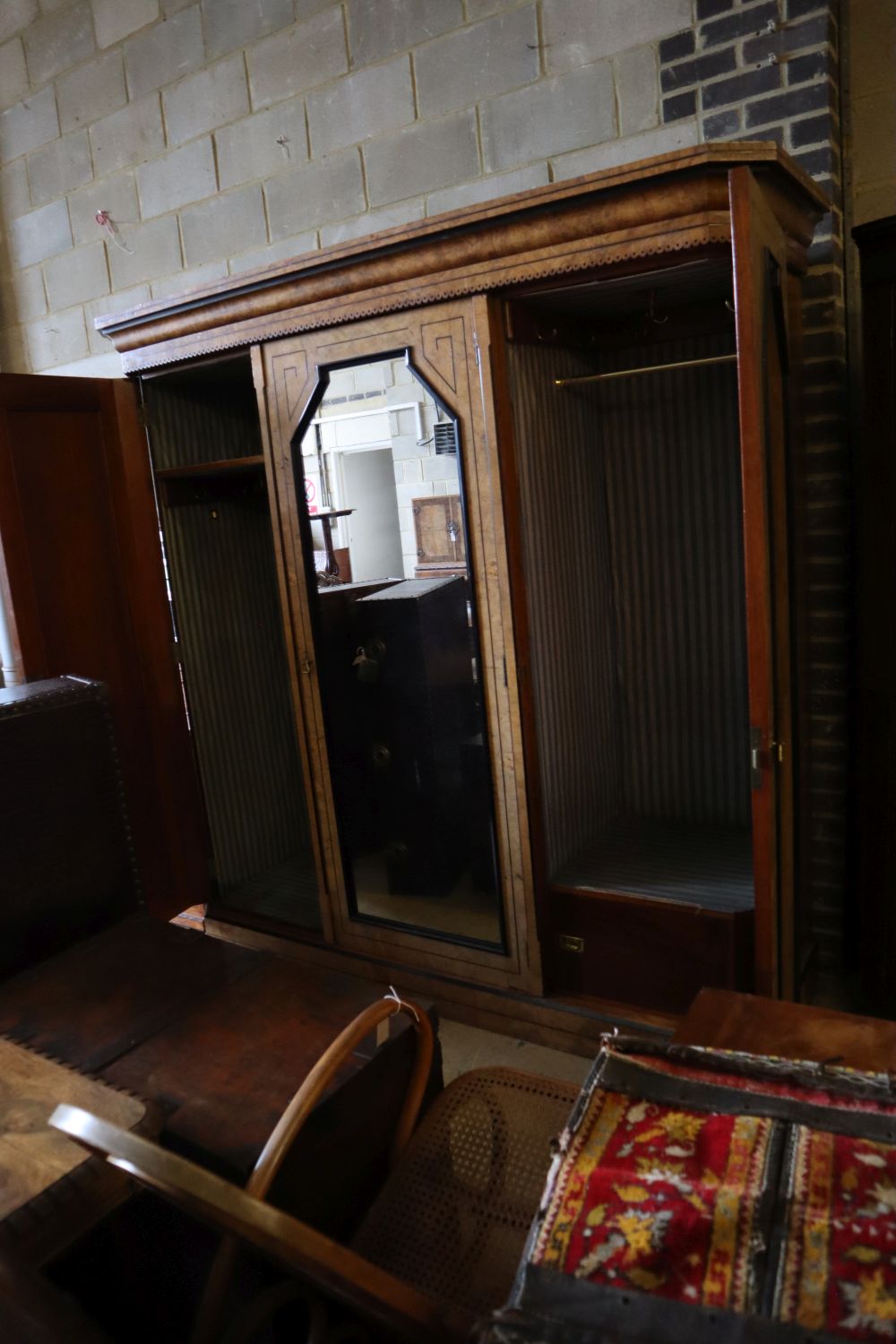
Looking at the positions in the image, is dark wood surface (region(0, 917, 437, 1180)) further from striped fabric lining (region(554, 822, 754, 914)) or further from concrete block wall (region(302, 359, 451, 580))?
concrete block wall (region(302, 359, 451, 580))

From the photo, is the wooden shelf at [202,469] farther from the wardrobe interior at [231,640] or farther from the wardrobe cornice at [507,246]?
the wardrobe cornice at [507,246]

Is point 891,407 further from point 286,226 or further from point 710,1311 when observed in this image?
point 286,226

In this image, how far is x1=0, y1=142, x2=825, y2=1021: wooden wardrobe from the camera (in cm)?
202

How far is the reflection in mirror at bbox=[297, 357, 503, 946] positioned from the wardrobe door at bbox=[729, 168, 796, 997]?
29.7 inches

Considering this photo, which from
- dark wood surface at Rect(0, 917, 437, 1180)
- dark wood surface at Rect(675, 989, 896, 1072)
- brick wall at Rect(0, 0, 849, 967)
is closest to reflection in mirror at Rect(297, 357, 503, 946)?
dark wood surface at Rect(0, 917, 437, 1180)

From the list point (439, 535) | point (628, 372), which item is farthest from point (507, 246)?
point (439, 535)

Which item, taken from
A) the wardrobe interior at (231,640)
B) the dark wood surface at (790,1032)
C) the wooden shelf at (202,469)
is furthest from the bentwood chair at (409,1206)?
the wooden shelf at (202,469)

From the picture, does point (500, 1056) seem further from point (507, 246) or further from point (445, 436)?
point (507, 246)

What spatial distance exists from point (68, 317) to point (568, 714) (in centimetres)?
299

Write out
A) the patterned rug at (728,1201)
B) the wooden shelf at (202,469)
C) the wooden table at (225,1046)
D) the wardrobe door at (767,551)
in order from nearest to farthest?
the patterned rug at (728,1201), the wooden table at (225,1046), the wardrobe door at (767,551), the wooden shelf at (202,469)

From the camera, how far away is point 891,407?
2049 mm

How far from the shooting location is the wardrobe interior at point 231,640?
9.91 ft

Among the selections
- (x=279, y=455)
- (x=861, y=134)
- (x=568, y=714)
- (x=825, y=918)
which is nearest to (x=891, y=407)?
(x=861, y=134)

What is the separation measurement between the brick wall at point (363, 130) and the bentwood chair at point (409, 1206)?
1.35 m
